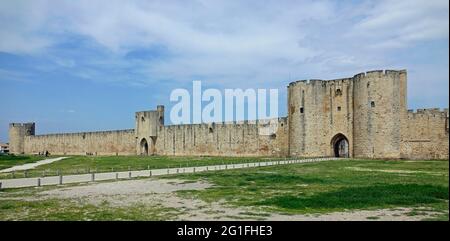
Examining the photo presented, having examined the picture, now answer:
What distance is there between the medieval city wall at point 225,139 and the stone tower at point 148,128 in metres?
0.62

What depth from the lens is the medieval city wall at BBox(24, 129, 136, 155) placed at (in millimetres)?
51009

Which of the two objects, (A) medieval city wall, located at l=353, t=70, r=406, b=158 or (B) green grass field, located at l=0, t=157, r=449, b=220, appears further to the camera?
(A) medieval city wall, located at l=353, t=70, r=406, b=158

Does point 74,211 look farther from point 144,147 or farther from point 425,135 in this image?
point 144,147

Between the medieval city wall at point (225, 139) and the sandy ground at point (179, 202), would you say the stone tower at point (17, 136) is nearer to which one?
the medieval city wall at point (225, 139)

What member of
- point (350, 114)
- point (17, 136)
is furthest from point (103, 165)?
point (17, 136)

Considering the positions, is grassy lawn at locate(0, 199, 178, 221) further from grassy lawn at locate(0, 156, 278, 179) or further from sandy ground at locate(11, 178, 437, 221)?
grassy lawn at locate(0, 156, 278, 179)

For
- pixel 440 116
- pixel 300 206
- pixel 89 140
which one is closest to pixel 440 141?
pixel 440 116

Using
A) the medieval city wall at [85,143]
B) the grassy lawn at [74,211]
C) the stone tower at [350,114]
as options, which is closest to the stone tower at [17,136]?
the medieval city wall at [85,143]

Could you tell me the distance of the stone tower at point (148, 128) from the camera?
154 feet

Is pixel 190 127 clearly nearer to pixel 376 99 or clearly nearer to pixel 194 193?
pixel 376 99

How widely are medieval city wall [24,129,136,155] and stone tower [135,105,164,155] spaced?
154 cm

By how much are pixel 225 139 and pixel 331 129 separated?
10496 mm

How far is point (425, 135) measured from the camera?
28484 millimetres

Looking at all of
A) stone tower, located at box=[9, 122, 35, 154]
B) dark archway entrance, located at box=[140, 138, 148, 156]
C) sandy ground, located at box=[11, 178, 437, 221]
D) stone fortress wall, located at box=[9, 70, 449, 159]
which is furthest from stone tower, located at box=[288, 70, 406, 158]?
stone tower, located at box=[9, 122, 35, 154]
